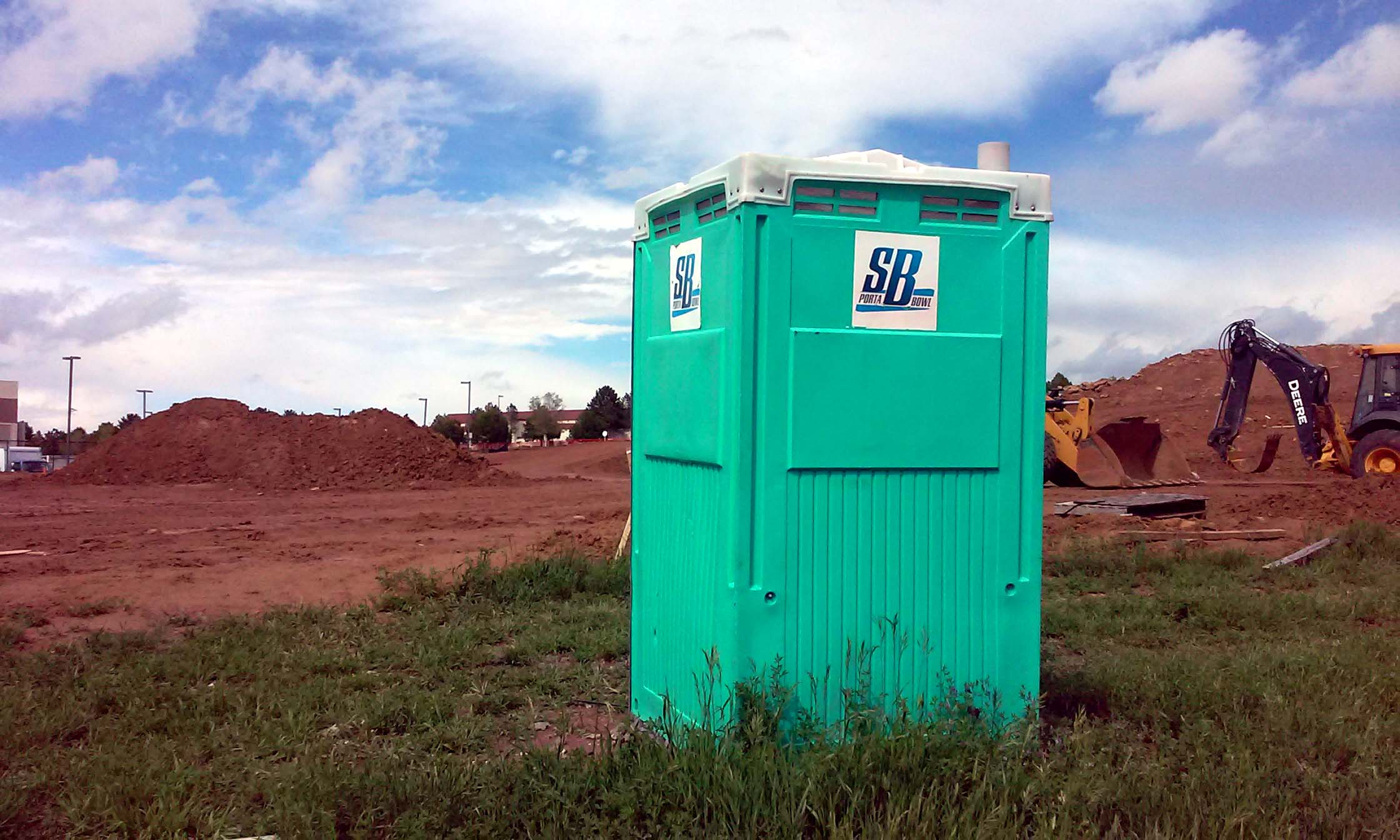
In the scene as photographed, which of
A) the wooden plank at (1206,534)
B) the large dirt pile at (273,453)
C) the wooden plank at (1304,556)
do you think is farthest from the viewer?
the large dirt pile at (273,453)

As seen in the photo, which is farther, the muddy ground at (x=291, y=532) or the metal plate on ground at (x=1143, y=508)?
the metal plate on ground at (x=1143, y=508)

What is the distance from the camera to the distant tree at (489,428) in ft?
209

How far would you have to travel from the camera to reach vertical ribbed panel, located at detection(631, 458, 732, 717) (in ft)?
13.3

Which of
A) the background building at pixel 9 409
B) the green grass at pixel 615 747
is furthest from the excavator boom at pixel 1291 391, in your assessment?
the background building at pixel 9 409

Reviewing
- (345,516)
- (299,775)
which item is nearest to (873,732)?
(299,775)

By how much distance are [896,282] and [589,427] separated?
64.1 m

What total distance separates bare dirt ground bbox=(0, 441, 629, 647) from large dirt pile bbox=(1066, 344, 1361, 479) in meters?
21.5

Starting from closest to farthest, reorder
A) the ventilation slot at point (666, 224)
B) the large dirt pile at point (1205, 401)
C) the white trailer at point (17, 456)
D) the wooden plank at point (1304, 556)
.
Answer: the ventilation slot at point (666, 224)
the wooden plank at point (1304, 556)
the large dirt pile at point (1205, 401)
the white trailer at point (17, 456)

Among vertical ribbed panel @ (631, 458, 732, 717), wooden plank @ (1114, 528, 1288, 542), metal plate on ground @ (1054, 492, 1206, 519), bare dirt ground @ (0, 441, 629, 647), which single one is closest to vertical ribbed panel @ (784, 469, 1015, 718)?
vertical ribbed panel @ (631, 458, 732, 717)

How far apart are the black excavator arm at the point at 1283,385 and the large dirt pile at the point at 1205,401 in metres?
9.03

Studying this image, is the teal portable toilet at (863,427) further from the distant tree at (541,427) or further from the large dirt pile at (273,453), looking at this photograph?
the distant tree at (541,427)

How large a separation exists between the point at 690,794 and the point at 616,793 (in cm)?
25

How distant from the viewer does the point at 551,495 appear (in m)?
22.9

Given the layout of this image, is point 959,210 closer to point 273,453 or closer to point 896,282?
point 896,282
